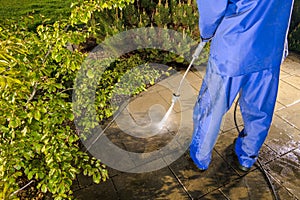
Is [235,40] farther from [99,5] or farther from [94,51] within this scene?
[94,51]

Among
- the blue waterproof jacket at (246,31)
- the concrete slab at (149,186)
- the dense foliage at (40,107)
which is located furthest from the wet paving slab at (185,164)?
the blue waterproof jacket at (246,31)

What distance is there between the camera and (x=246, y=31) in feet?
6.19

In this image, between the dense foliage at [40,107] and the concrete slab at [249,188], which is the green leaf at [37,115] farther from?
the concrete slab at [249,188]

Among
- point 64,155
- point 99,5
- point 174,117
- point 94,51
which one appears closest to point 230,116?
point 174,117

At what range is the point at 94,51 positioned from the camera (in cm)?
469

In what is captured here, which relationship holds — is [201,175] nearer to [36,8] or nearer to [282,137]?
[282,137]

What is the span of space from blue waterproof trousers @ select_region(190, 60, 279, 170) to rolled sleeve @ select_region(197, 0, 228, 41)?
289 mm

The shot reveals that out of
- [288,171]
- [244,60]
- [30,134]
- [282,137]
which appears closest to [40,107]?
[30,134]

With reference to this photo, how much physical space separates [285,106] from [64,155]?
298cm

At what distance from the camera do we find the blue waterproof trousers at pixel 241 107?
211cm

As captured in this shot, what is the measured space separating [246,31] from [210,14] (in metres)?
0.29

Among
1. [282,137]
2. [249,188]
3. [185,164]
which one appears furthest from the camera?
[282,137]

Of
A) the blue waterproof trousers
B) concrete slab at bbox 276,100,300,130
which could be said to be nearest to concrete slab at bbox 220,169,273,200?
the blue waterproof trousers

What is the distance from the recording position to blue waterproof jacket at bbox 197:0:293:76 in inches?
72.1
